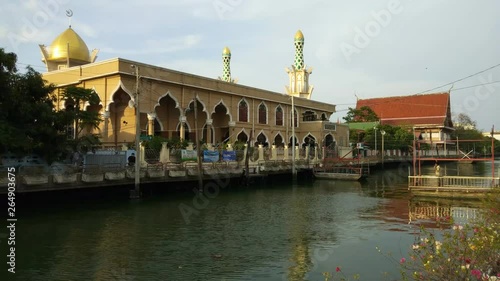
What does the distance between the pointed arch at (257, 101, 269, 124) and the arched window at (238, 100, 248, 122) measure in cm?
192

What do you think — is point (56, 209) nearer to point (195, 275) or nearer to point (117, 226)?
point (117, 226)

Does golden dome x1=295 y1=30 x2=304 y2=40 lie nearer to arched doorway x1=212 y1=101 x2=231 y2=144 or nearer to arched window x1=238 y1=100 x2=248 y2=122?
arched window x1=238 y1=100 x2=248 y2=122

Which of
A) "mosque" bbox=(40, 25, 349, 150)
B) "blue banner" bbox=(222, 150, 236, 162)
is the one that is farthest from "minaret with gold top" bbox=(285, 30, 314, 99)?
"blue banner" bbox=(222, 150, 236, 162)

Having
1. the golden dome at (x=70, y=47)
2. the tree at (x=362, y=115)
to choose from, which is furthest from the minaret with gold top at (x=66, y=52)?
the tree at (x=362, y=115)

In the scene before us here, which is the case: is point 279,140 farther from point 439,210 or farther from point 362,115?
point 439,210

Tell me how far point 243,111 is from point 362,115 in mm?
27538

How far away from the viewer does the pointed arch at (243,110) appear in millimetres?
35872

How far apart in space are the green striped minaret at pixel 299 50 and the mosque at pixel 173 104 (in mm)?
6830

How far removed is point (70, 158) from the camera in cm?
1919

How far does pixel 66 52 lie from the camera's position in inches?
1245

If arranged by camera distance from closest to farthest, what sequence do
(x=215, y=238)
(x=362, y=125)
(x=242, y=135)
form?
(x=215, y=238), (x=242, y=135), (x=362, y=125)

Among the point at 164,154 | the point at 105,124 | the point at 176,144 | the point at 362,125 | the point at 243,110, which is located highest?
the point at 243,110

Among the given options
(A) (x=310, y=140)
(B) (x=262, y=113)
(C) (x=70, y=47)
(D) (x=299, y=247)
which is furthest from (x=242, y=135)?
(D) (x=299, y=247)

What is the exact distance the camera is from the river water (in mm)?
9109
